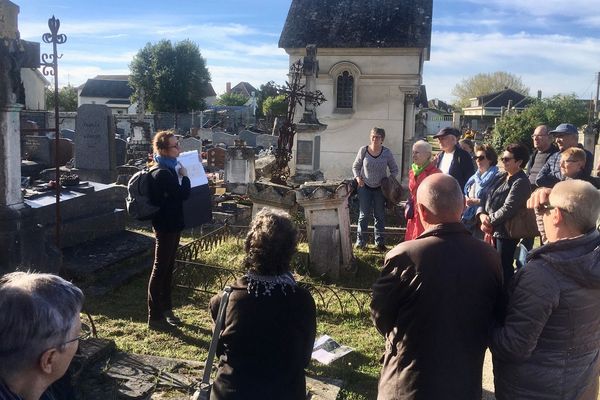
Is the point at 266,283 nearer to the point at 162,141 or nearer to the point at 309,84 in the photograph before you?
the point at 162,141

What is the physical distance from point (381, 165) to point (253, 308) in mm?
5451

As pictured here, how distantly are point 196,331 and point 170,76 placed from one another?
47.3 m

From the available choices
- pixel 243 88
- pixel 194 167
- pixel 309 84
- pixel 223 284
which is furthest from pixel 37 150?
pixel 243 88

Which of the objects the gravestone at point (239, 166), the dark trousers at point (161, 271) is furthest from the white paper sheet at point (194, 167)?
the gravestone at point (239, 166)

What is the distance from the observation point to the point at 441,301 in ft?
8.54

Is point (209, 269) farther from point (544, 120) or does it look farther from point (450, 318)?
point (544, 120)

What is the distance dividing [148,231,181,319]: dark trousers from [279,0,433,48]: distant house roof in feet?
46.4

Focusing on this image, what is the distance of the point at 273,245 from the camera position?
8.63 feet

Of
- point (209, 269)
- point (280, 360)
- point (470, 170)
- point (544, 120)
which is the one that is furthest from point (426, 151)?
point (544, 120)

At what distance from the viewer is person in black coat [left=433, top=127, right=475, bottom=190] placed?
682cm

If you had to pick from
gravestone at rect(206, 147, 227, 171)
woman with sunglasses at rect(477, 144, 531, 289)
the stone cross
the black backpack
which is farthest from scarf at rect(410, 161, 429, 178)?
gravestone at rect(206, 147, 227, 171)

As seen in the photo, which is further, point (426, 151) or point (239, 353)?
point (426, 151)

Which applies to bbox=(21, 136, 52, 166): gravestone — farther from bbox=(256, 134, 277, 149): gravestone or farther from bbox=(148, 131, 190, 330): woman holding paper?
bbox=(256, 134, 277, 149): gravestone

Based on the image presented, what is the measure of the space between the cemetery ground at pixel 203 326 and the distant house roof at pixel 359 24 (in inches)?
478
